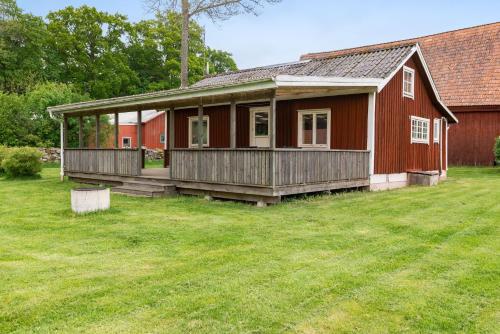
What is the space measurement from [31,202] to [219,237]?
562 cm

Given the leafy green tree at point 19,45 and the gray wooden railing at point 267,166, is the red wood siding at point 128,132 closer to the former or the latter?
the leafy green tree at point 19,45

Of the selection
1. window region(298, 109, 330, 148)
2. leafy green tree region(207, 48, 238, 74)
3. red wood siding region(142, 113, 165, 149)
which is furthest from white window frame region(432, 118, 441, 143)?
leafy green tree region(207, 48, 238, 74)

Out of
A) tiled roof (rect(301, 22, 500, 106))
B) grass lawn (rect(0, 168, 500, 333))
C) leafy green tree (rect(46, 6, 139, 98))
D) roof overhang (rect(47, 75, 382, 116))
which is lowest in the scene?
grass lawn (rect(0, 168, 500, 333))

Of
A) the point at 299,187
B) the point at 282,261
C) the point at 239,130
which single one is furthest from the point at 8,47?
the point at 282,261

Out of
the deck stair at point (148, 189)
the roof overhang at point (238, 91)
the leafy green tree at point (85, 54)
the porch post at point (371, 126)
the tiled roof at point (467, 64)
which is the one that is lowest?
the deck stair at point (148, 189)

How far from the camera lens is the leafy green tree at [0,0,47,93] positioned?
36.5 metres

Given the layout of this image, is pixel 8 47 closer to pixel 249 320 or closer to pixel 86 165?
pixel 86 165

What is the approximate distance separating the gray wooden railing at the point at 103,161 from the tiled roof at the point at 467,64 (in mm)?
11506

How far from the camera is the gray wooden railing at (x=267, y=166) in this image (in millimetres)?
9219

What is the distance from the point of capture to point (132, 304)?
3.78 m

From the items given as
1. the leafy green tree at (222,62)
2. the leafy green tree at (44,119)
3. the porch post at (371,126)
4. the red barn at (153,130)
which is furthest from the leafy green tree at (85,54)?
the porch post at (371,126)

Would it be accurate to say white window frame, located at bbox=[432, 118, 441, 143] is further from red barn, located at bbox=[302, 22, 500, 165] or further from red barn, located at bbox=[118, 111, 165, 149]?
→ red barn, located at bbox=[118, 111, 165, 149]

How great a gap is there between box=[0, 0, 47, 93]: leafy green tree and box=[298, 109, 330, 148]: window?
2930 cm

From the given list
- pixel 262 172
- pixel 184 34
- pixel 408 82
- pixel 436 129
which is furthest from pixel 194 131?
pixel 436 129
